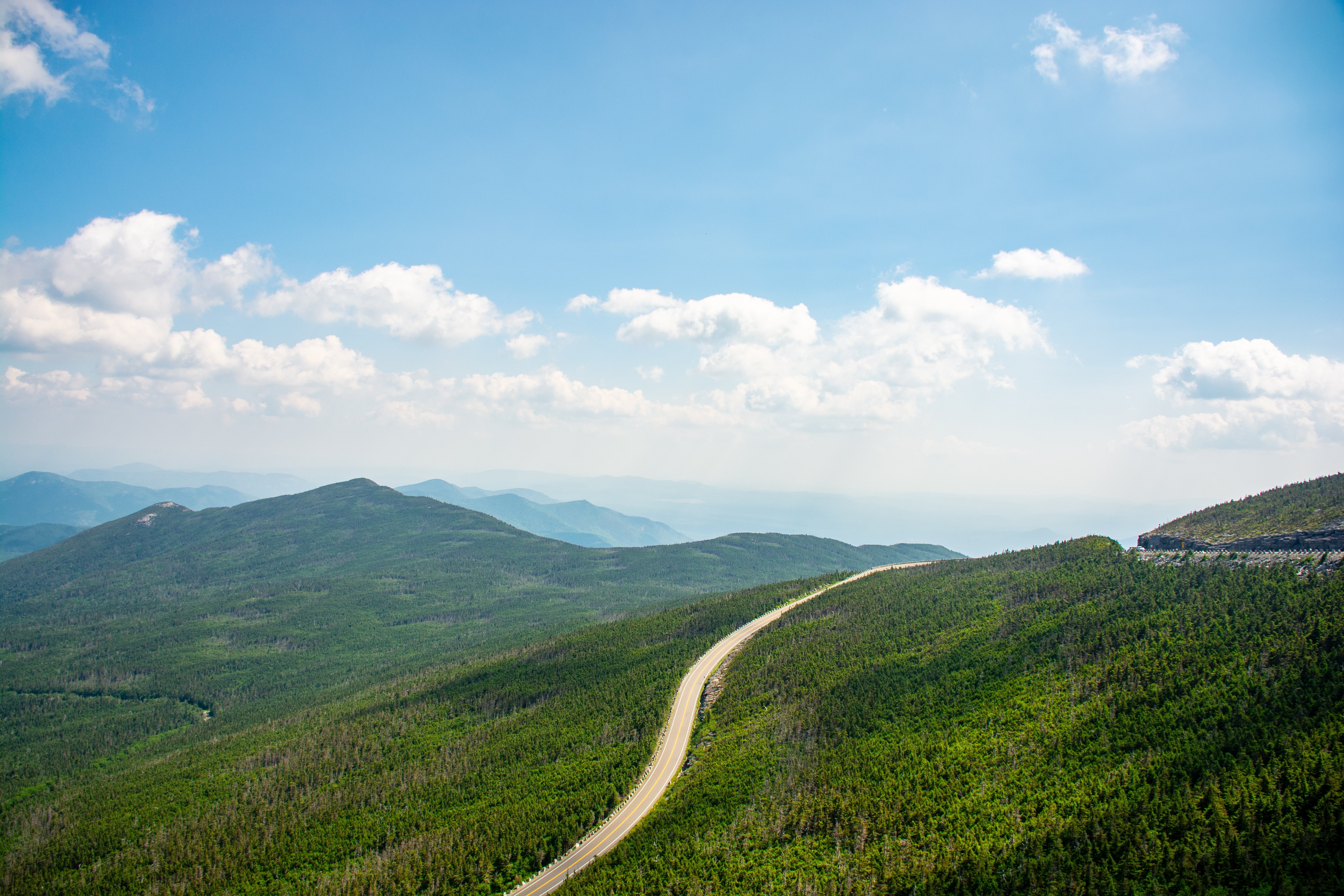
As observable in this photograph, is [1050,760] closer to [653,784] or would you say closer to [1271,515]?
[653,784]

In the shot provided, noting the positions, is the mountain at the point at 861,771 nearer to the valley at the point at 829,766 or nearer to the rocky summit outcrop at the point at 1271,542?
the valley at the point at 829,766

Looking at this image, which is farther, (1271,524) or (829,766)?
(1271,524)

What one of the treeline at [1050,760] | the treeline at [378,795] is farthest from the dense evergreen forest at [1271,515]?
the treeline at [378,795]

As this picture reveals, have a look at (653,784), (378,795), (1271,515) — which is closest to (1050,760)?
(653,784)

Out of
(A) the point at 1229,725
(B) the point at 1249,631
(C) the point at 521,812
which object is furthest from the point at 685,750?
(B) the point at 1249,631

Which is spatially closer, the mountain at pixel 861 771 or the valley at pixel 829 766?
the mountain at pixel 861 771

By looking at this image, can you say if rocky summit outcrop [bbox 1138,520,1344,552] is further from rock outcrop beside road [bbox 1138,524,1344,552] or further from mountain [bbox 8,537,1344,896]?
mountain [bbox 8,537,1344,896]

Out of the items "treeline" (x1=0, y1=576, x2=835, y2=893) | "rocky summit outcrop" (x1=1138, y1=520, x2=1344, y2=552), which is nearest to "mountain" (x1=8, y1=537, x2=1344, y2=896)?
"treeline" (x1=0, y1=576, x2=835, y2=893)
